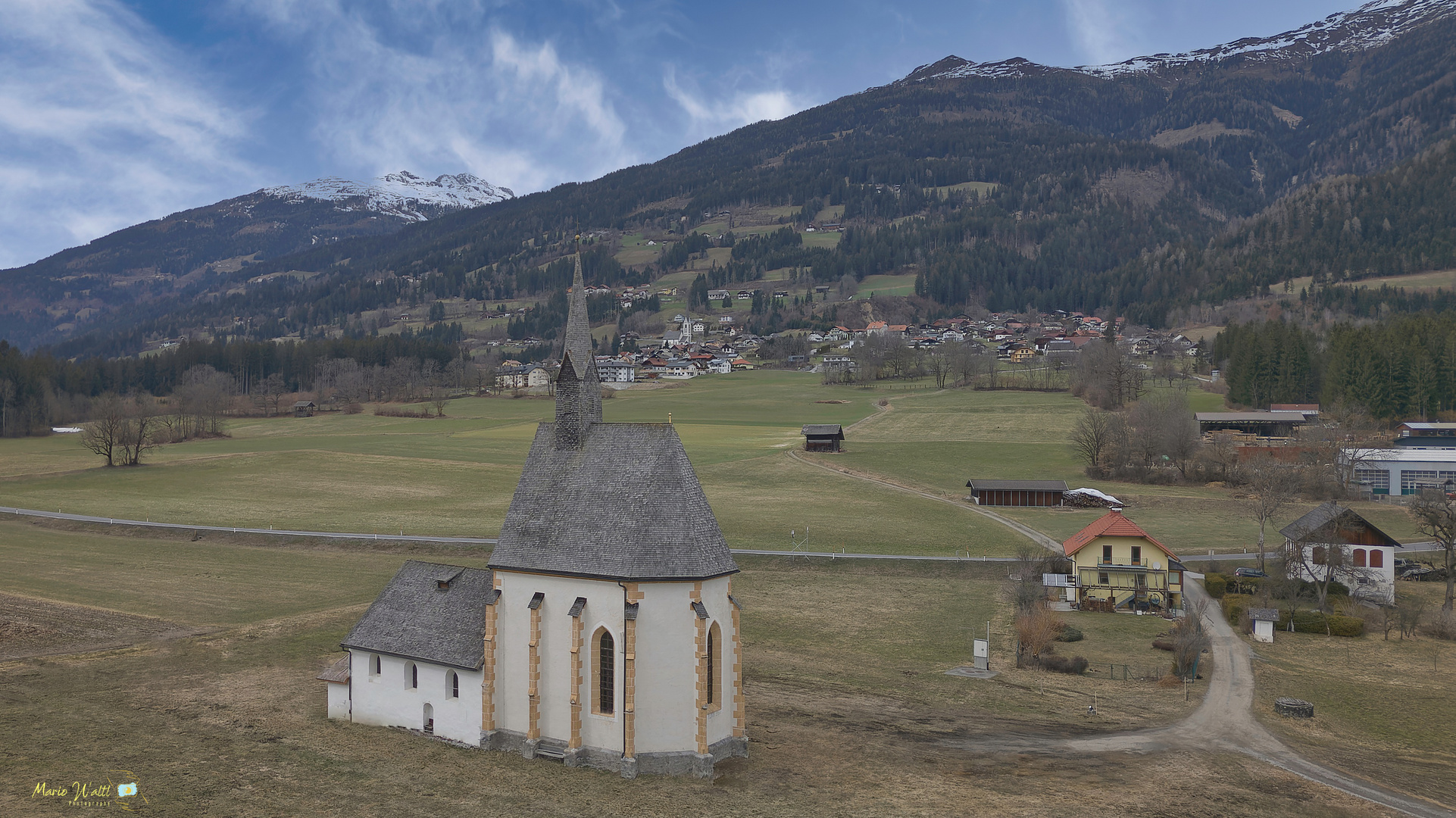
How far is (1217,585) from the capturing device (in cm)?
6138

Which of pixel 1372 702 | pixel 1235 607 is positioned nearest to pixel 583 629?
pixel 1372 702

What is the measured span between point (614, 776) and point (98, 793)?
14.9 meters

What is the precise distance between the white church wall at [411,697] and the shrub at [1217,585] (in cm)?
4848

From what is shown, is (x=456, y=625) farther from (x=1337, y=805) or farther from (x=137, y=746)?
(x=1337, y=805)

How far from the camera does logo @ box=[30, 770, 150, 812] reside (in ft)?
87.2

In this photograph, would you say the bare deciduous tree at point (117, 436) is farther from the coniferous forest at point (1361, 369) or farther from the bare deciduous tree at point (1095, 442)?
the coniferous forest at point (1361, 369)

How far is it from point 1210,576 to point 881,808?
143ft

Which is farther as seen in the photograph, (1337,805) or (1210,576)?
(1210,576)

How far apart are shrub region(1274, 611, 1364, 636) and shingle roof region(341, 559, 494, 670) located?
45.7 meters

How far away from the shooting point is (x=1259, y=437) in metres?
108

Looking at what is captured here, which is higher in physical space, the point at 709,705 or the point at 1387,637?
the point at 709,705

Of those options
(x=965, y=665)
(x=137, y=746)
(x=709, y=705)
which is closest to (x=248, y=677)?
(x=137, y=746)

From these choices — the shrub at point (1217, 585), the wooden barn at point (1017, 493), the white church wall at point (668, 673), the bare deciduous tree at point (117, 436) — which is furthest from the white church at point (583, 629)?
the bare deciduous tree at point (117, 436)

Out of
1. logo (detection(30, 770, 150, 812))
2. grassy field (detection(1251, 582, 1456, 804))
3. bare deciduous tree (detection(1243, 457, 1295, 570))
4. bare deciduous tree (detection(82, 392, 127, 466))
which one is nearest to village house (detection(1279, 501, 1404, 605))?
bare deciduous tree (detection(1243, 457, 1295, 570))
